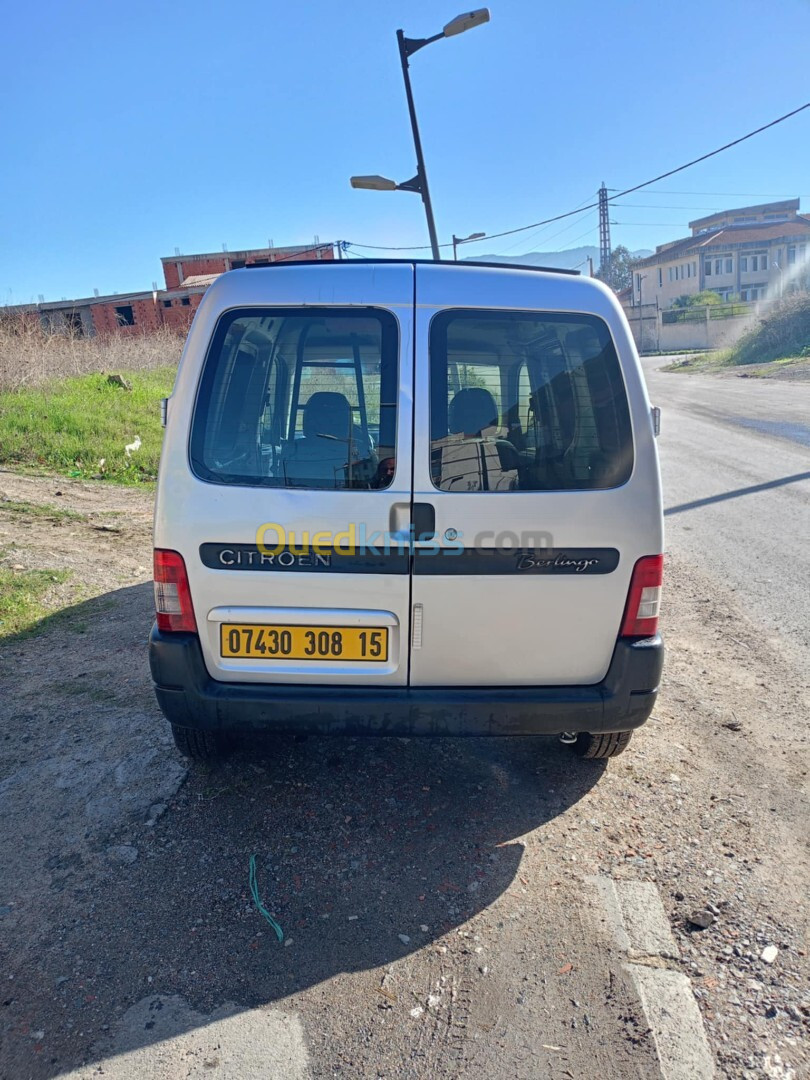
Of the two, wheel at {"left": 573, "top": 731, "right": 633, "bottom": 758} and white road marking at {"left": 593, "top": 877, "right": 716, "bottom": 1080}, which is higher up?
wheel at {"left": 573, "top": 731, "right": 633, "bottom": 758}

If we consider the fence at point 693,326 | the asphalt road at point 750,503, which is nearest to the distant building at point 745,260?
the fence at point 693,326

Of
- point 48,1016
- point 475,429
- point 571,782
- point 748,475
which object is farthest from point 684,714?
point 748,475

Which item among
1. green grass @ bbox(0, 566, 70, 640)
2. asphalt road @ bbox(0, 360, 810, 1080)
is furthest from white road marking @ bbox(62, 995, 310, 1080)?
green grass @ bbox(0, 566, 70, 640)

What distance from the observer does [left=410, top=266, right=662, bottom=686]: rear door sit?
261 cm

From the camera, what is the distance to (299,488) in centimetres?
262

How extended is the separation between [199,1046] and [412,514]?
67.8 inches

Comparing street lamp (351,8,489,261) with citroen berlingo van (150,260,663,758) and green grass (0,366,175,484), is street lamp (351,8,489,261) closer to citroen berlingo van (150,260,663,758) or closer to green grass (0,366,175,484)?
green grass (0,366,175,484)

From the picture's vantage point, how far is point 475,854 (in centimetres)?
271

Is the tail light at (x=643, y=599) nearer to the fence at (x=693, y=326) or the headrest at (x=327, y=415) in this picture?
the headrest at (x=327, y=415)

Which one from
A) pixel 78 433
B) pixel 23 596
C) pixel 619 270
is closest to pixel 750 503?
pixel 23 596

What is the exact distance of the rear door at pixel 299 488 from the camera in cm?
260

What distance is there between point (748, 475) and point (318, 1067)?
32.3ft

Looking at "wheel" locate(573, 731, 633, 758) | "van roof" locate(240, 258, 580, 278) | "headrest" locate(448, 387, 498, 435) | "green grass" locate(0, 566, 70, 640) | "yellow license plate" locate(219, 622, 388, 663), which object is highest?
"van roof" locate(240, 258, 580, 278)

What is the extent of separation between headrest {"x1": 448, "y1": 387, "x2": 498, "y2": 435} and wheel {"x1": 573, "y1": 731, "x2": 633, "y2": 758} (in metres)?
1.44
